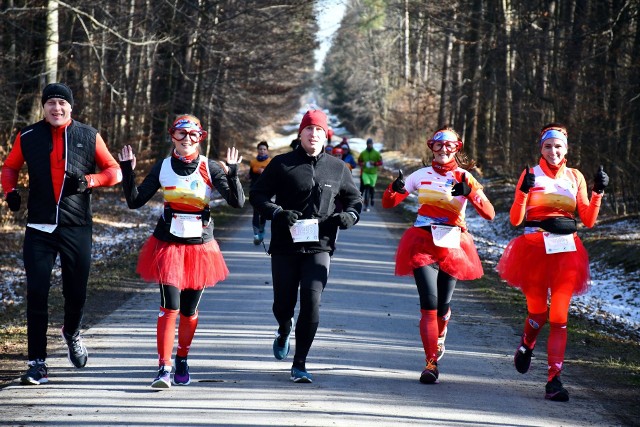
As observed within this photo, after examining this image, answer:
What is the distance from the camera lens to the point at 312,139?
740cm

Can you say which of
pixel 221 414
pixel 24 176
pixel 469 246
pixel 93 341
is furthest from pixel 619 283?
pixel 24 176

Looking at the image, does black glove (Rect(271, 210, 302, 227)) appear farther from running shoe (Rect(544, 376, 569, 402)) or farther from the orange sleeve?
running shoe (Rect(544, 376, 569, 402))

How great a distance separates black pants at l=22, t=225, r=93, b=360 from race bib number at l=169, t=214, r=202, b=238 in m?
0.76

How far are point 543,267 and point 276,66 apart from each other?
84.8 ft

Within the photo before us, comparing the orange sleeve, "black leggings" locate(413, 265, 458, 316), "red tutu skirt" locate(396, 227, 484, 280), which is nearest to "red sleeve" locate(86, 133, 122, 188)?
the orange sleeve

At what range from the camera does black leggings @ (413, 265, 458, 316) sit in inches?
302

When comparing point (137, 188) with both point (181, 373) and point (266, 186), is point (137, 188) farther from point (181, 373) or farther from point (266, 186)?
point (181, 373)

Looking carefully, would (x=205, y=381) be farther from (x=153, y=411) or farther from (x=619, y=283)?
(x=619, y=283)

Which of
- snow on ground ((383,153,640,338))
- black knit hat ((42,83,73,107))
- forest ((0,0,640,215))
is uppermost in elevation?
forest ((0,0,640,215))

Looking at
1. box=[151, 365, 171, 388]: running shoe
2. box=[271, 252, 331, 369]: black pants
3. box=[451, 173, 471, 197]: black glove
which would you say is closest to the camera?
box=[151, 365, 171, 388]: running shoe

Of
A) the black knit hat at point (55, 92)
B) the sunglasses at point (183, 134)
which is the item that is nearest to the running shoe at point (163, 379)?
the sunglasses at point (183, 134)

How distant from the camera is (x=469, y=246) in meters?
7.95

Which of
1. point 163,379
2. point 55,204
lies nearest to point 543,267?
point 163,379

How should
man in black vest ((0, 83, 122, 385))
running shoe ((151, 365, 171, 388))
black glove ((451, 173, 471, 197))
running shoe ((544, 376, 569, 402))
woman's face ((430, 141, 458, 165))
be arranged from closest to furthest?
running shoe ((151, 365, 171, 388)) < running shoe ((544, 376, 569, 402)) < man in black vest ((0, 83, 122, 385)) < black glove ((451, 173, 471, 197)) < woman's face ((430, 141, 458, 165))
